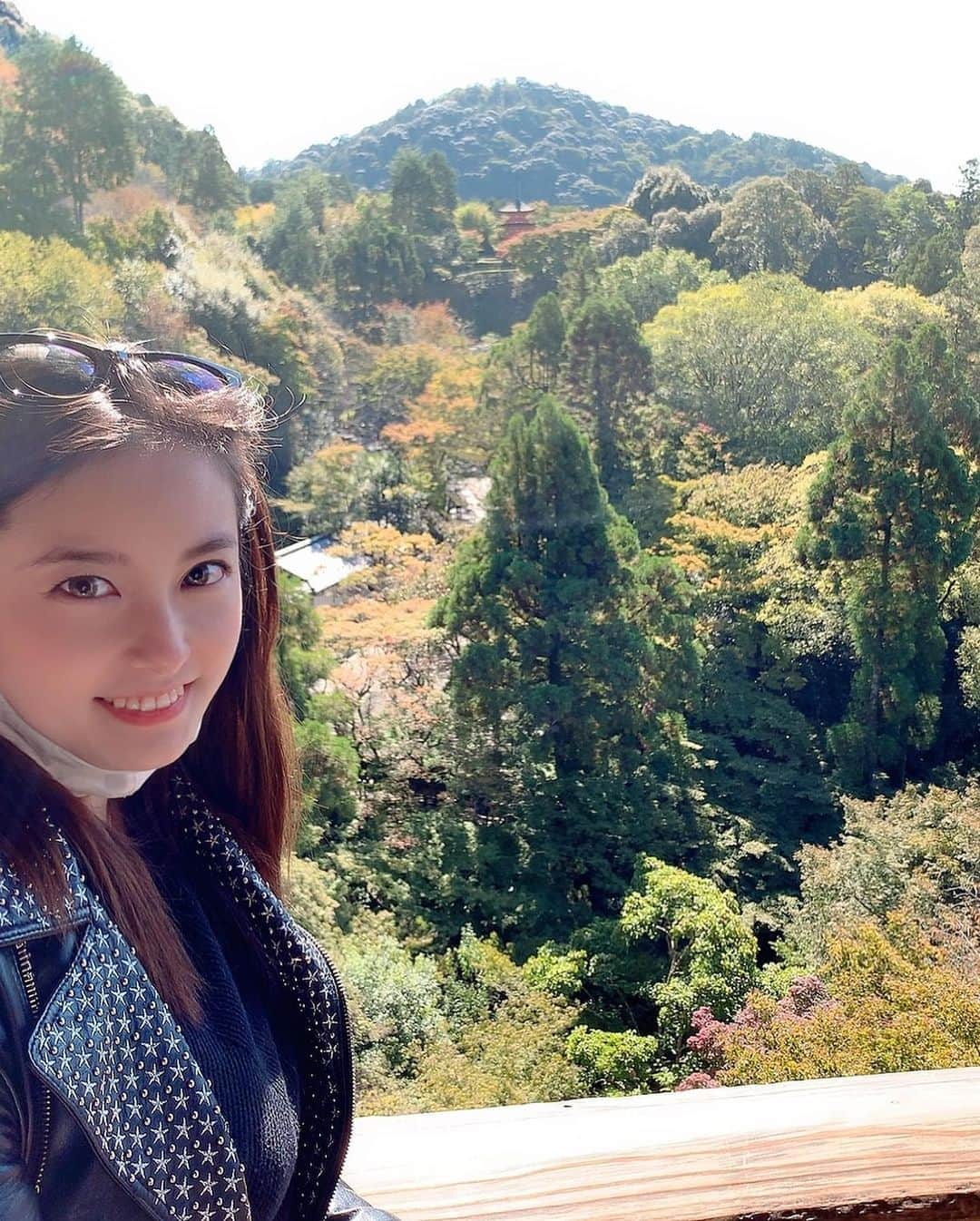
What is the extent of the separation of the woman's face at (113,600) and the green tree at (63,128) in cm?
1372

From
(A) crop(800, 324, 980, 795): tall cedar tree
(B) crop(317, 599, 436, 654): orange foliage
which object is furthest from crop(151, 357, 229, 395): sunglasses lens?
(A) crop(800, 324, 980, 795): tall cedar tree

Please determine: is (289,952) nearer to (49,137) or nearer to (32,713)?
(32,713)

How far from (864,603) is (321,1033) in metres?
7.45

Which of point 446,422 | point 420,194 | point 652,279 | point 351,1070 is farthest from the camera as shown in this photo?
point 420,194

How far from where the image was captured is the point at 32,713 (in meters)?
0.47

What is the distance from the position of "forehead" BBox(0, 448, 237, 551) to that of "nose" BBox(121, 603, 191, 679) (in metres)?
0.03

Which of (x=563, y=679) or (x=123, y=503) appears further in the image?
(x=563, y=679)

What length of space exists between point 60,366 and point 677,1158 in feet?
2.08

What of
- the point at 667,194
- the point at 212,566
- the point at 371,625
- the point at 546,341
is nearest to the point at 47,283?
the point at 546,341

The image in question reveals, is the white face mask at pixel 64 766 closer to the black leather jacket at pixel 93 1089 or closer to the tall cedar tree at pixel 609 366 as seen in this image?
the black leather jacket at pixel 93 1089

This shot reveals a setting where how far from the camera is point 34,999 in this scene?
1.40 ft

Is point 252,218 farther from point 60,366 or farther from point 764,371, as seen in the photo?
point 60,366

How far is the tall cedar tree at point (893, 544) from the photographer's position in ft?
24.3

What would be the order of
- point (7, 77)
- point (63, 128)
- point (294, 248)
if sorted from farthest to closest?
point (294, 248) → point (63, 128) → point (7, 77)
